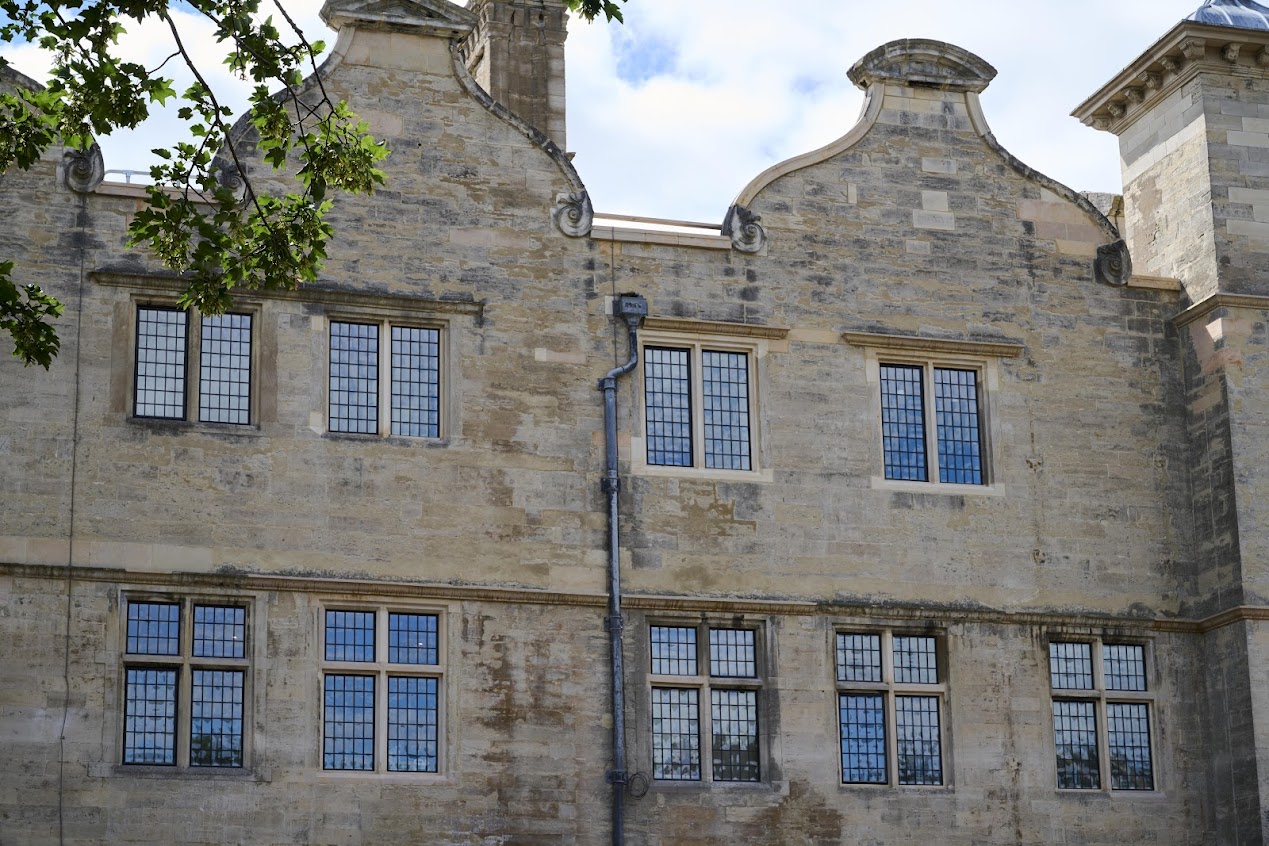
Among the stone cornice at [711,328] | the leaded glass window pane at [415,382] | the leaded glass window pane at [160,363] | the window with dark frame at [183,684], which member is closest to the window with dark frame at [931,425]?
the stone cornice at [711,328]

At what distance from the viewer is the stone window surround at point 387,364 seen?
2544 centimetres

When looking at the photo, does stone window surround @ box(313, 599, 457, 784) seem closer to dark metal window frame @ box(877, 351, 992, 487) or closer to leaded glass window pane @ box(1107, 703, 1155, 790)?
dark metal window frame @ box(877, 351, 992, 487)

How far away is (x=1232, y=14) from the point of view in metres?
28.9

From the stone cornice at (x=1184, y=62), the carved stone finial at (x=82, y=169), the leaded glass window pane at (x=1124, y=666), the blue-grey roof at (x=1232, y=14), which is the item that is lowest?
the leaded glass window pane at (x=1124, y=666)

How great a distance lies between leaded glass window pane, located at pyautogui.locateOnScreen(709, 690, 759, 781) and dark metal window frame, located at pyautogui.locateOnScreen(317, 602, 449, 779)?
9.37ft

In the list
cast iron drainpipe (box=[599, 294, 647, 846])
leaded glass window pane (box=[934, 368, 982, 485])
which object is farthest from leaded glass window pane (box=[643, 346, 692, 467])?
leaded glass window pane (box=[934, 368, 982, 485])

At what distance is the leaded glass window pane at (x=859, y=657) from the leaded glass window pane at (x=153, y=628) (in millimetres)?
6892

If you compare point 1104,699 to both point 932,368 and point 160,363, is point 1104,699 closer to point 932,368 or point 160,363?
point 932,368

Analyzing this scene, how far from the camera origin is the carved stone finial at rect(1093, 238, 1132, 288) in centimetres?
2823

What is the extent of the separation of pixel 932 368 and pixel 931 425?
66 centimetres

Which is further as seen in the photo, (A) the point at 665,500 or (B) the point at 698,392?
(B) the point at 698,392

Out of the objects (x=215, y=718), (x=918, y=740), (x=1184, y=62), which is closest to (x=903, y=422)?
(x=918, y=740)

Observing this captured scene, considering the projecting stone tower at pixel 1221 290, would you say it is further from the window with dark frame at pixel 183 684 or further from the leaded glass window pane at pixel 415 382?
the window with dark frame at pixel 183 684

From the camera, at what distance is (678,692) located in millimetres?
25688
